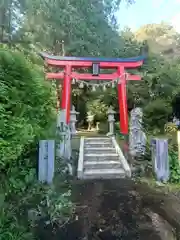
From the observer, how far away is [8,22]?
11555 millimetres

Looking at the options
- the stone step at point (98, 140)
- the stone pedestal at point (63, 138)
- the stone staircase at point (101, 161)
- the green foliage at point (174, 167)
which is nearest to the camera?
the green foliage at point (174, 167)

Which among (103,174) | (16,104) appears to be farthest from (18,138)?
(103,174)

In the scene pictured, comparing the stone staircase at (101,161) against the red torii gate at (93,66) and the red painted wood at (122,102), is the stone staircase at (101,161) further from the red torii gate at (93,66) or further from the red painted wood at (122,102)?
the red torii gate at (93,66)

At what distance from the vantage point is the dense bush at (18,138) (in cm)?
204

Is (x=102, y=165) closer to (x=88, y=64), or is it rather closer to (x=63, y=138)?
(x=63, y=138)

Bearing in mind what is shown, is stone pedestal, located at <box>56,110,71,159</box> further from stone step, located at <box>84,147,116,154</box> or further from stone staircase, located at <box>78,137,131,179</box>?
→ stone step, located at <box>84,147,116,154</box>

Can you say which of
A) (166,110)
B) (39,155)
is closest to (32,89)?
(39,155)

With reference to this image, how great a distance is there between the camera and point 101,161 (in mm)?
5859

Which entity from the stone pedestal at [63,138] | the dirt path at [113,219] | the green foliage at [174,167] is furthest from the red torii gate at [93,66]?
the dirt path at [113,219]

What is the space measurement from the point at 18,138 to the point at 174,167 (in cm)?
391

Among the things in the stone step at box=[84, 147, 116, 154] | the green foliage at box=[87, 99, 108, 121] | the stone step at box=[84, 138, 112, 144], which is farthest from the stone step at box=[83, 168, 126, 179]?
the green foliage at box=[87, 99, 108, 121]

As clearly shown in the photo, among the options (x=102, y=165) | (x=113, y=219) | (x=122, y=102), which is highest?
(x=122, y=102)

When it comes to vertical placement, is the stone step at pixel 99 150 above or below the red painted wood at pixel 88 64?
below

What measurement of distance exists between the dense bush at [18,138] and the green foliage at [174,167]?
8.55 ft
